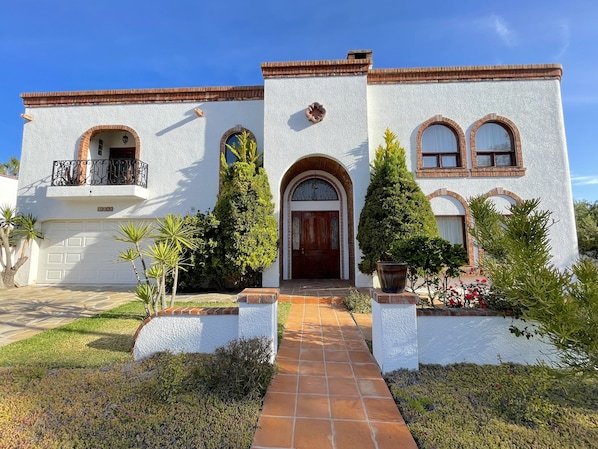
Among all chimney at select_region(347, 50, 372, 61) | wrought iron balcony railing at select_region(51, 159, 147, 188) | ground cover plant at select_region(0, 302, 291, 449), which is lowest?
ground cover plant at select_region(0, 302, 291, 449)

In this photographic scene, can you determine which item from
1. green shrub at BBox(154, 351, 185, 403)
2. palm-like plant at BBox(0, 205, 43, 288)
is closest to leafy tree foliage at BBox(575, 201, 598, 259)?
green shrub at BBox(154, 351, 185, 403)

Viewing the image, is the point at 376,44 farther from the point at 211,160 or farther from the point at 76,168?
the point at 76,168

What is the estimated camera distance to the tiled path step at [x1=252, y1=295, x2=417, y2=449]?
222cm

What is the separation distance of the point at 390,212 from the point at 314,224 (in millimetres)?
3840

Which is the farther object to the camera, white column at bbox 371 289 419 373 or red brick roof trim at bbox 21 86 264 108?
red brick roof trim at bbox 21 86 264 108

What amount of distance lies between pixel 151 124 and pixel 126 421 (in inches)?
419

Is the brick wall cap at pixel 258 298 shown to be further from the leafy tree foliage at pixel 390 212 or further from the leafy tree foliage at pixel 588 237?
the leafy tree foliage at pixel 588 237

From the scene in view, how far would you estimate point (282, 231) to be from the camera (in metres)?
10.5

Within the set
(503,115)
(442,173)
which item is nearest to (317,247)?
(442,173)

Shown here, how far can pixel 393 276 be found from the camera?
3.64m

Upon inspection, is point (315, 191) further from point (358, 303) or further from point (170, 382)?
point (170, 382)

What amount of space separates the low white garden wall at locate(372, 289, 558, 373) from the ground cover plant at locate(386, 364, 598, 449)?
183mm

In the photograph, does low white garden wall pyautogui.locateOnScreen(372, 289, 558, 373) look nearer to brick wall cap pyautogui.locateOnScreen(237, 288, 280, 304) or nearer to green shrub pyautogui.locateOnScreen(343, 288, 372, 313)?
brick wall cap pyautogui.locateOnScreen(237, 288, 280, 304)

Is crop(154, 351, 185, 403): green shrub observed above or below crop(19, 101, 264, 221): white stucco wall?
below
